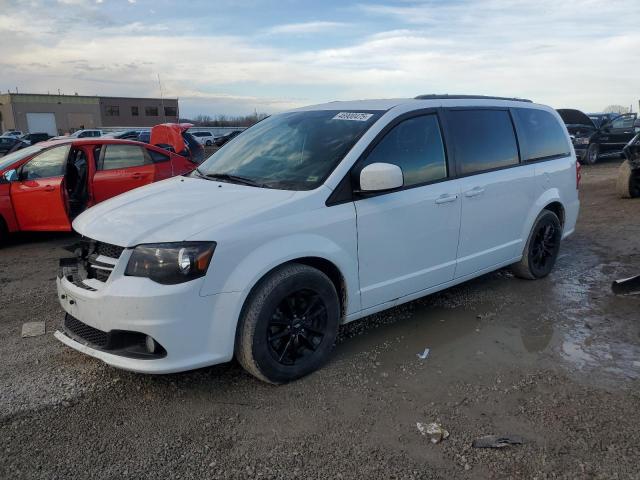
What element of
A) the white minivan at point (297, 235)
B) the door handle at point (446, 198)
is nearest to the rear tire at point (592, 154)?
the white minivan at point (297, 235)

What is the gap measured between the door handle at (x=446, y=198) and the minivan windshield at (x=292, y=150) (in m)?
0.81

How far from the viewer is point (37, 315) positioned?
185 inches

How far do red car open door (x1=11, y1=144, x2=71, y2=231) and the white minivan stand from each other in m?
3.45

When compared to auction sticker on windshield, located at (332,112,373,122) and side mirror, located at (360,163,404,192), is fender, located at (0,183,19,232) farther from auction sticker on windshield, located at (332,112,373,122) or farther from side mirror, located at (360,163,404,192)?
side mirror, located at (360,163,404,192)

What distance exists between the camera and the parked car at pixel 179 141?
10.1 metres

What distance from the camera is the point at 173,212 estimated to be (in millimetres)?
3322

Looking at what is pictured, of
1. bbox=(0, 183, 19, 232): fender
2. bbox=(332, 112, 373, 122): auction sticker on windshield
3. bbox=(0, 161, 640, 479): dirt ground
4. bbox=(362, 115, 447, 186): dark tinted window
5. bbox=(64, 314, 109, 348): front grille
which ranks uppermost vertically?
bbox=(332, 112, 373, 122): auction sticker on windshield

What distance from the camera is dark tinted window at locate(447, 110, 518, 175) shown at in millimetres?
4379

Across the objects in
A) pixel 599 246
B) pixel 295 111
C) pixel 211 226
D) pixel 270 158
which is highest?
pixel 295 111

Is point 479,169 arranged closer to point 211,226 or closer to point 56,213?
point 211,226

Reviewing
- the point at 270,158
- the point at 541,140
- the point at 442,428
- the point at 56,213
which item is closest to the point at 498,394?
the point at 442,428

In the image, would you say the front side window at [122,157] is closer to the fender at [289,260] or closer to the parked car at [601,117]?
the fender at [289,260]

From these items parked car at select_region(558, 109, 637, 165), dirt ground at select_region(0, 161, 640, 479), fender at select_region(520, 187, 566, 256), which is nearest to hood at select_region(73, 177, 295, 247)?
dirt ground at select_region(0, 161, 640, 479)

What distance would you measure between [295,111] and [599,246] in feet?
15.5
